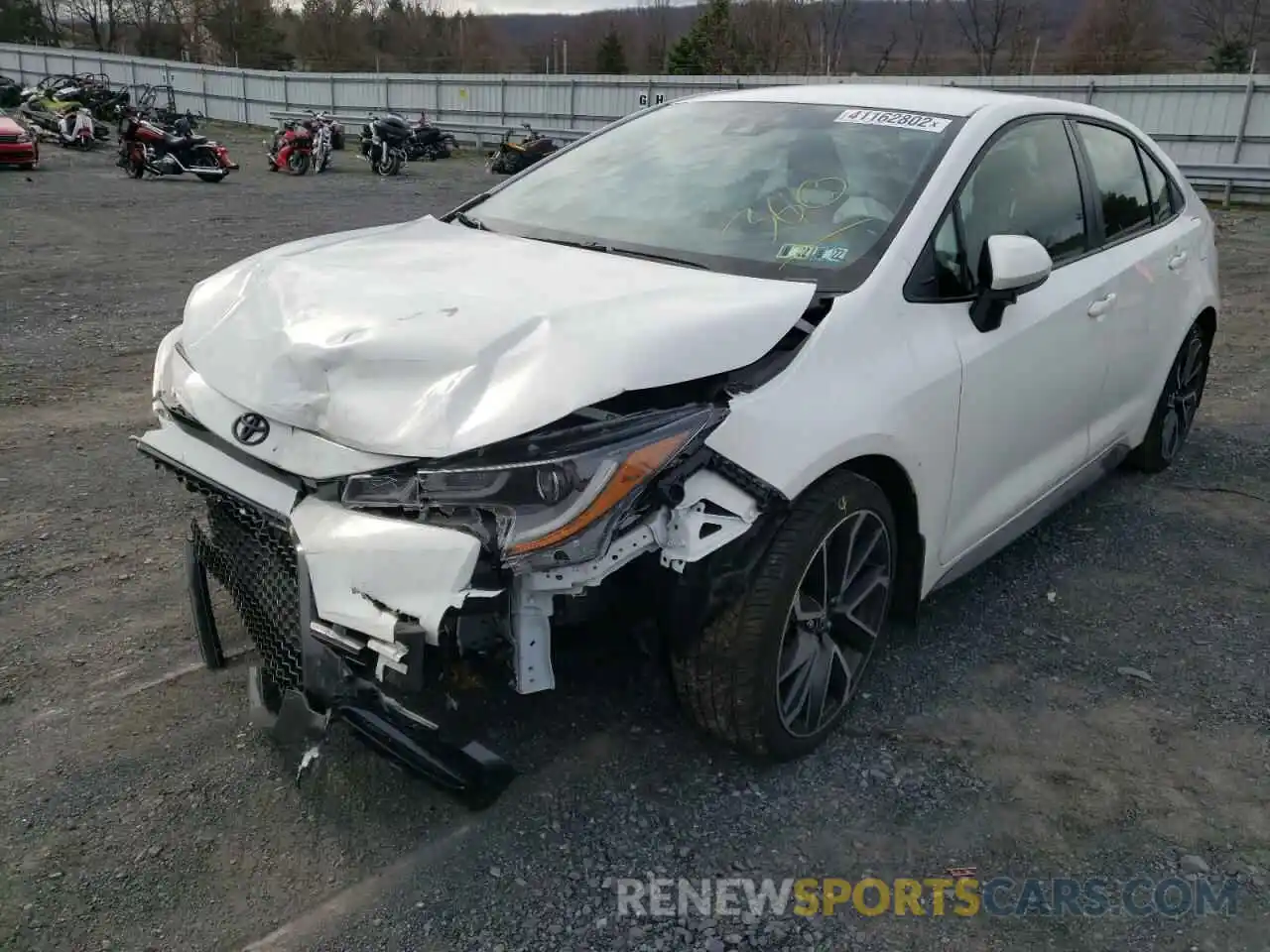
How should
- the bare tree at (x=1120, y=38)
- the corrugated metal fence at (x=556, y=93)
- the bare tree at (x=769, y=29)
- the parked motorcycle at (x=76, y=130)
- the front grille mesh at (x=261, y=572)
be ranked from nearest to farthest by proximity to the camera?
the front grille mesh at (x=261, y=572)
the corrugated metal fence at (x=556, y=93)
the parked motorcycle at (x=76, y=130)
the bare tree at (x=1120, y=38)
the bare tree at (x=769, y=29)

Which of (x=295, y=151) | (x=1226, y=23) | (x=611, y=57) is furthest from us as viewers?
(x=611, y=57)

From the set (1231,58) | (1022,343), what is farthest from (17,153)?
(1231,58)

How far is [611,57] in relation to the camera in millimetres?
50656

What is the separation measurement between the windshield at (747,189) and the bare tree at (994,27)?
47.8m

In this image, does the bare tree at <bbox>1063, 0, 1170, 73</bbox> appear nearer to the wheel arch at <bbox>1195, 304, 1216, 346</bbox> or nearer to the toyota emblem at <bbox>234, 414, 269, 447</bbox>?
the wheel arch at <bbox>1195, 304, 1216, 346</bbox>

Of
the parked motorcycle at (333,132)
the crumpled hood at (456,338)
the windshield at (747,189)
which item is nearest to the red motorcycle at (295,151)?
the parked motorcycle at (333,132)

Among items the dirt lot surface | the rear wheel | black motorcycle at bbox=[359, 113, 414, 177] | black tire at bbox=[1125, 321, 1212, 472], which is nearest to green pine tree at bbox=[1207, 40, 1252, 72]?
black motorcycle at bbox=[359, 113, 414, 177]

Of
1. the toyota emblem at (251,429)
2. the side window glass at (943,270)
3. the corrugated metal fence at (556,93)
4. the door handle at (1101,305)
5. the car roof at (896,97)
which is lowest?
the toyota emblem at (251,429)

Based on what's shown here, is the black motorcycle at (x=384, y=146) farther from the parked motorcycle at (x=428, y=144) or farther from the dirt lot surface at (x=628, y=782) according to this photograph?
the dirt lot surface at (x=628, y=782)

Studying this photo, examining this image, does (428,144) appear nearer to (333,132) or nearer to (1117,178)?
(333,132)

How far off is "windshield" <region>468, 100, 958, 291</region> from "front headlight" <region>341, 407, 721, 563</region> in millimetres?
966

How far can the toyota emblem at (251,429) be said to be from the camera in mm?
2539

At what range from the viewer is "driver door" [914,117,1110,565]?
324cm

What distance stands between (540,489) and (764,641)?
2.33 feet
